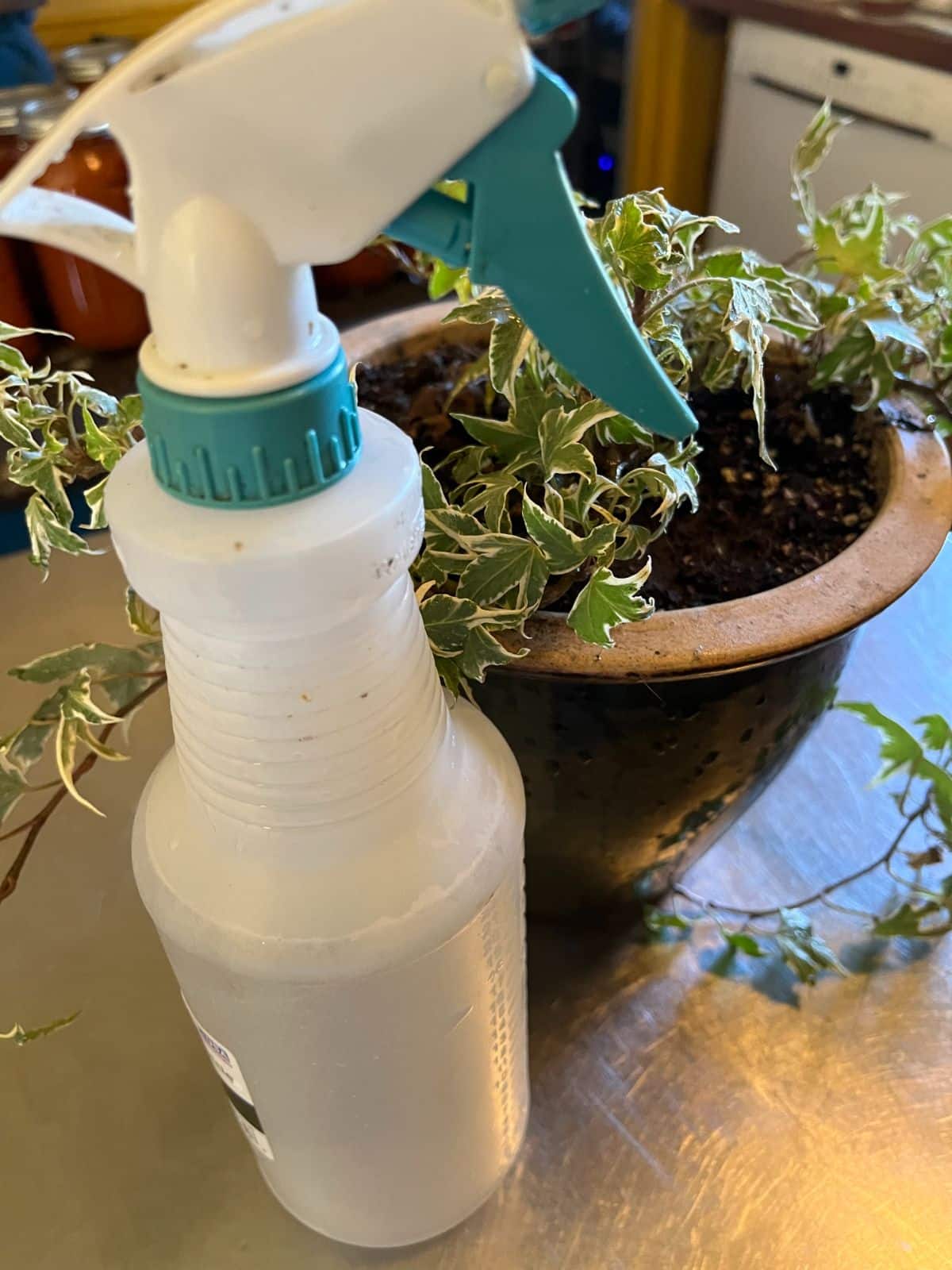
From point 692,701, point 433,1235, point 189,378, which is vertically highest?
point 189,378

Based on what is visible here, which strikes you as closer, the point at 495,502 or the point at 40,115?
the point at 495,502

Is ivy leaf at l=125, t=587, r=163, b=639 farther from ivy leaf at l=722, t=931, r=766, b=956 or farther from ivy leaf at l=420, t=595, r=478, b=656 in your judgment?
ivy leaf at l=722, t=931, r=766, b=956

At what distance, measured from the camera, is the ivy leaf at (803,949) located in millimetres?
425

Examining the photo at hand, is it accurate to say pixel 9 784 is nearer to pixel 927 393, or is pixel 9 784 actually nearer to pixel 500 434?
pixel 500 434

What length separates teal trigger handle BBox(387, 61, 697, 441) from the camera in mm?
171

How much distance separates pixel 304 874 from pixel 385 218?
16cm

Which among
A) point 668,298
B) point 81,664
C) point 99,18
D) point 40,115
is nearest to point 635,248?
point 668,298

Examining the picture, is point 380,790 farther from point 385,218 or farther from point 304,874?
point 385,218

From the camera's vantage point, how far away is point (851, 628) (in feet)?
1.06

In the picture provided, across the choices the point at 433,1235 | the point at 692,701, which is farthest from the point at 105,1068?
the point at 692,701

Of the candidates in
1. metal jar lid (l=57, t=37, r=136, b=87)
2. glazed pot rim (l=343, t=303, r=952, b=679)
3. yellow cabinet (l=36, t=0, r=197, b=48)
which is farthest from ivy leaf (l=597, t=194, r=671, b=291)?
yellow cabinet (l=36, t=0, r=197, b=48)

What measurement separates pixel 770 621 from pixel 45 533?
0.24 meters

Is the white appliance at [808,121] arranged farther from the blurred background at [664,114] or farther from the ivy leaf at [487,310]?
the ivy leaf at [487,310]

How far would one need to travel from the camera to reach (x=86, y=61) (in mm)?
752
